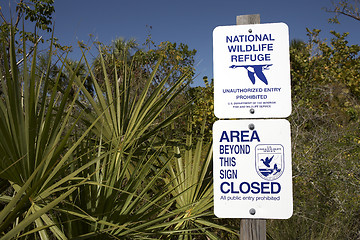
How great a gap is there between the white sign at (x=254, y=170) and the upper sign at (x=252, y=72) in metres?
0.08

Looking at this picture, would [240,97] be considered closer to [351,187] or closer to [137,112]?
[137,112]

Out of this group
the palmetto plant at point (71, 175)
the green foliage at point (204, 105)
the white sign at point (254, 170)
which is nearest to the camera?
the palmetto plant at point (71, 175)

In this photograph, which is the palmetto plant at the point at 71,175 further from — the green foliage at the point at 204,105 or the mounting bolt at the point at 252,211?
the green foliage at the point at 204,105

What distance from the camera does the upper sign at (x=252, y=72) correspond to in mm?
2072

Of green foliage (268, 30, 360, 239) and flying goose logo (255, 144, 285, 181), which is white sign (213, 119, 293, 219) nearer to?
flying goose logo (255, 144, 285, 181)

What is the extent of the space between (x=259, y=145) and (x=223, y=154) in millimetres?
210

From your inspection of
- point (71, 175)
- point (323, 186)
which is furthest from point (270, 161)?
point (323, 186)

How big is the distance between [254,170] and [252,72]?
22.1 inches

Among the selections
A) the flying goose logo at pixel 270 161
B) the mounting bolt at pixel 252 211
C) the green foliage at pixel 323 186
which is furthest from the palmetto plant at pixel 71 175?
the green foliage at pixel 323 186

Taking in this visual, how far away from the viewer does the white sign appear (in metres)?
2.04

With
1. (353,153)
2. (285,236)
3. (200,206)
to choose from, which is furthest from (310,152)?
(200,206)

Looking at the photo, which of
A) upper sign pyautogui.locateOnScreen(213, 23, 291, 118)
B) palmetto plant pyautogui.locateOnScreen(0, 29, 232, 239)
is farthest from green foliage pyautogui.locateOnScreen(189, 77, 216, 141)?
upper sign pyautogui.locateOnScreen(213, 23, 291, 118)

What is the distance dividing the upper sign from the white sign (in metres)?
0.08

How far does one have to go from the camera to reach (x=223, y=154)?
6.82 feet
